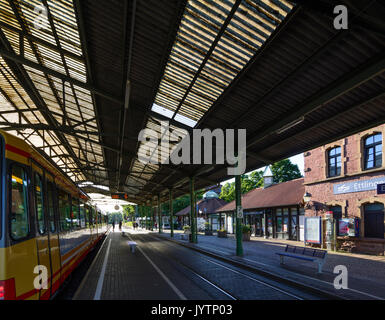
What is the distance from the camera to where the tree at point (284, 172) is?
180 ft

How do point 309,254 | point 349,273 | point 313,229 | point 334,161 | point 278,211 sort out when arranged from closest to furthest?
point 349,273 → point 309,254 → point 313,229 → point 334,161 → point 278,211

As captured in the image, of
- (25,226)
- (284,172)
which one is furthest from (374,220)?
(284,172)

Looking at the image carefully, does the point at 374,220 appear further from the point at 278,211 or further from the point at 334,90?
the point at 278,211

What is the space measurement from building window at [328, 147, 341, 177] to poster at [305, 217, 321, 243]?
10.4 ft

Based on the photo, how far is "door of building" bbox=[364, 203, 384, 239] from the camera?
16625 millimetres

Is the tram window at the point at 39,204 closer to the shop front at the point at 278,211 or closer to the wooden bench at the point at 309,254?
the wooden bench at the point at 309,254

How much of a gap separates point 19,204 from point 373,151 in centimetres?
A: 1762

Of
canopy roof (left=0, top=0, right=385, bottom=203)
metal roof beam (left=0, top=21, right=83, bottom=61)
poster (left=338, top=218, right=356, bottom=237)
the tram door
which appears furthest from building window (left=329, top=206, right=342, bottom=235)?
the tram door

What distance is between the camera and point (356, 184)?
1805cm

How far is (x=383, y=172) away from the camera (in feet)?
53.8

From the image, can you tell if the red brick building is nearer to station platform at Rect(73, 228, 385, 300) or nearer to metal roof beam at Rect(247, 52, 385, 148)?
station platform at Rect(73, 228, 385, 300)

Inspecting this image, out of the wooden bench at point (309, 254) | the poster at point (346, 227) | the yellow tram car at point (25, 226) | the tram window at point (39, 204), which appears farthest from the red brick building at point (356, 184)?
the tram window at point (39, 204)

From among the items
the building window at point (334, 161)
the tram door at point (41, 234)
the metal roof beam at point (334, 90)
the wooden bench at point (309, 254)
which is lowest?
the wooden bench at point (309, 254)

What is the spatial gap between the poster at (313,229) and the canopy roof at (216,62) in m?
5.66
